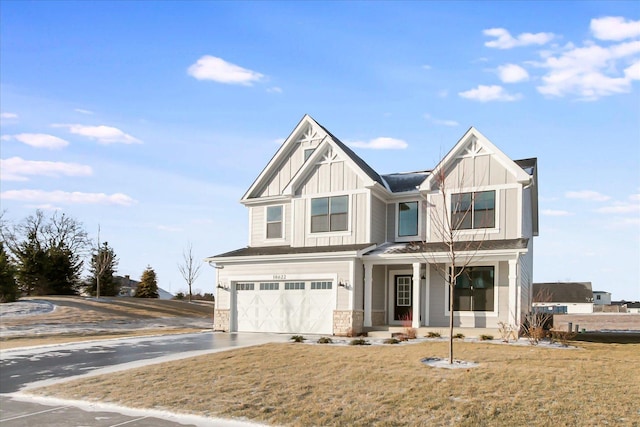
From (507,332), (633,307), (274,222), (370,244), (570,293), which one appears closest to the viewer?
(507,332)

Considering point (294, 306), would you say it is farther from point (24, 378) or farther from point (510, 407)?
point (510, 407)

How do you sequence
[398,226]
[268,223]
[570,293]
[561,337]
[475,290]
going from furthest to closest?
[570,293] < [268,223] < [398,226] < [475,290] < [561,337]

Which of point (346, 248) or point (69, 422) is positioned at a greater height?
point (346, 248)

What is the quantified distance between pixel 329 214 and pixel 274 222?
3.37 metres

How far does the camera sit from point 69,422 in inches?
439

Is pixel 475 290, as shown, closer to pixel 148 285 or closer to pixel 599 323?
pixel 599 323

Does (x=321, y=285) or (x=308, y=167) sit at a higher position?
(x=308, y=167)

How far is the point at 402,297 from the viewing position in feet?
82.8

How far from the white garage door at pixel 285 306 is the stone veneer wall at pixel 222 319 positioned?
0.50m

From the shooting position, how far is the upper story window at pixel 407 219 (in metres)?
25.9

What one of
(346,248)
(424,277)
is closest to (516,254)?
(424,277)

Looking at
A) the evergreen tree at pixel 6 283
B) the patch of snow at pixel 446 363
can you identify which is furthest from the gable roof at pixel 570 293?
the patch of snow at pixel 446 363

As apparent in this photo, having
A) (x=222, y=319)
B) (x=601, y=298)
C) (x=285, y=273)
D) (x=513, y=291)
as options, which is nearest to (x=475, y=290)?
(x=513, y=291)

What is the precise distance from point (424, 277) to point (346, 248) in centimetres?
338
